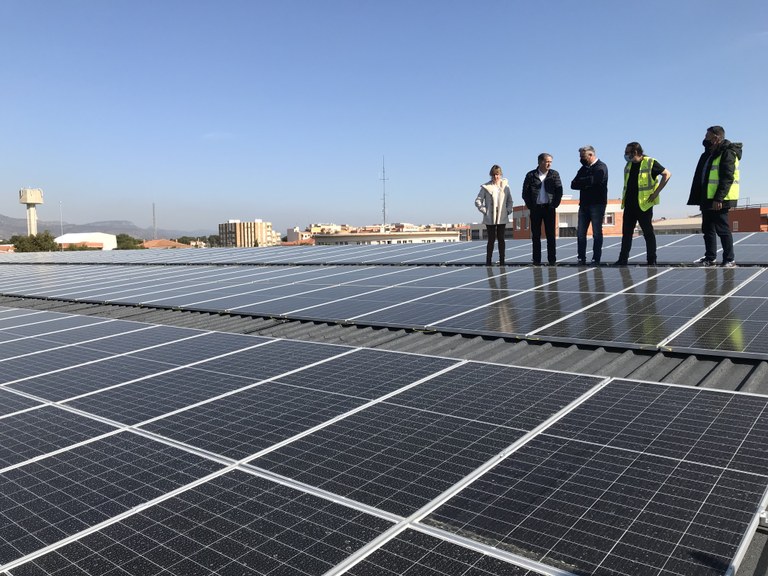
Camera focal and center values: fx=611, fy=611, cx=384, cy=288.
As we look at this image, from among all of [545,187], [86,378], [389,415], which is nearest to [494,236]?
[545,187]

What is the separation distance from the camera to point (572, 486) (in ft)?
10.1

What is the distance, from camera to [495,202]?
13781mm

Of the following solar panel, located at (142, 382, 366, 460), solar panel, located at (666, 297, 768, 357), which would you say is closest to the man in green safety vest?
solar panel, located at (666, 297, 768, 357)

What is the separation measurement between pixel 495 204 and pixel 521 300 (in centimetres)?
539

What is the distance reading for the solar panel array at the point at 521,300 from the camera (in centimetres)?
640

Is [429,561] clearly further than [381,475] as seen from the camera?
No

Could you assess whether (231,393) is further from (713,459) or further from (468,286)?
(468,286)

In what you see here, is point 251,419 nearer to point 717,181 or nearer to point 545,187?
point 717,181

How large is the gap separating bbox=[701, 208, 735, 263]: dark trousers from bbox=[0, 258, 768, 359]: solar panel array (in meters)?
0.54

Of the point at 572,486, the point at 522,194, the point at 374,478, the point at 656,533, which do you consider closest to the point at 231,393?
the point at 374,478

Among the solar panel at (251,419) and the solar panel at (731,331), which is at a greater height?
the solar panel at (731,331)

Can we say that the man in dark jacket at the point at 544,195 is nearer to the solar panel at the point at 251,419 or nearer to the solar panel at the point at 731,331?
the solar panel at the point at 731,331

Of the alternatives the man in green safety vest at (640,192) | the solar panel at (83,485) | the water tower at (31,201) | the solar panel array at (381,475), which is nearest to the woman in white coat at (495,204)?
the man in green safety vest at (640,192)

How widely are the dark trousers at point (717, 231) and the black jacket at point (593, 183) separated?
205cm
